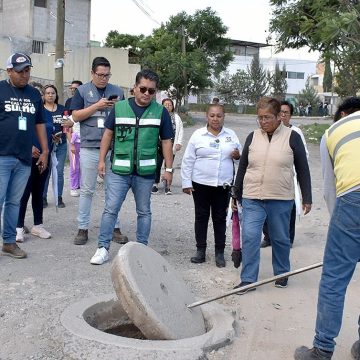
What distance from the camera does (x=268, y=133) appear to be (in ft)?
16.8

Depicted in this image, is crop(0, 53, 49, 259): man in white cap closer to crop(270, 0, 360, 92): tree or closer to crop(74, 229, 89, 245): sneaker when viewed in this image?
crop(74, 229, 89, 245): sneaker

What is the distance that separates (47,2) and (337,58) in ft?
74.7

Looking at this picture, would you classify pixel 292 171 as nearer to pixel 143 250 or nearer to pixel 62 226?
pixel 143 250

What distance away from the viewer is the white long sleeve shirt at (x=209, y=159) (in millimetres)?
5742

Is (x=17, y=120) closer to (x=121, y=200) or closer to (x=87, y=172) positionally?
(x=87, y=172)

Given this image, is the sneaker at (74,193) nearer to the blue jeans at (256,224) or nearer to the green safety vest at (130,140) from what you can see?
the green safety vest at (130,140)

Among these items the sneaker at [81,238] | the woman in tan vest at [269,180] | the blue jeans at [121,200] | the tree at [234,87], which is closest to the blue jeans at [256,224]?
the woman in tan vest at [269,180]

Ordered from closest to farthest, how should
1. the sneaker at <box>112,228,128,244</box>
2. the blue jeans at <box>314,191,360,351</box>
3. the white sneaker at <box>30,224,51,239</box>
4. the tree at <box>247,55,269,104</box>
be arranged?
the blue jeans at <box>314,191,360,351</box>, the sneaker at <box>112,228,128,244</box>, the white sneaker at <box>30,224,51,239</box>, the tree at <box>247,55,269,104</box>

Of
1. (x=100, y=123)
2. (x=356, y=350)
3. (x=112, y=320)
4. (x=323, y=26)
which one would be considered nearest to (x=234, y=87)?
(x=323, y=26)

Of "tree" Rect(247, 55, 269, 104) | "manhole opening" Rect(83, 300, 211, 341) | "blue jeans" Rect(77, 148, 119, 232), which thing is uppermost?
"tree" Rect(247, 55, 269, 104)

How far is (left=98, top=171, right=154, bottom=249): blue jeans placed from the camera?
5.59m

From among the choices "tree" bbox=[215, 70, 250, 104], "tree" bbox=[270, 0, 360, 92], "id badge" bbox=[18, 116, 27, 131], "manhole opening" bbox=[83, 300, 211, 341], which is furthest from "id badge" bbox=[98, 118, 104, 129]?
"tree" bbox=[215, 70, 250, 104]

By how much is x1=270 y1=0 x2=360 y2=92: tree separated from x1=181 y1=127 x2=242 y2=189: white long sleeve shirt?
20.1 ft

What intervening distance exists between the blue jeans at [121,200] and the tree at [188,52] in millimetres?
31215
